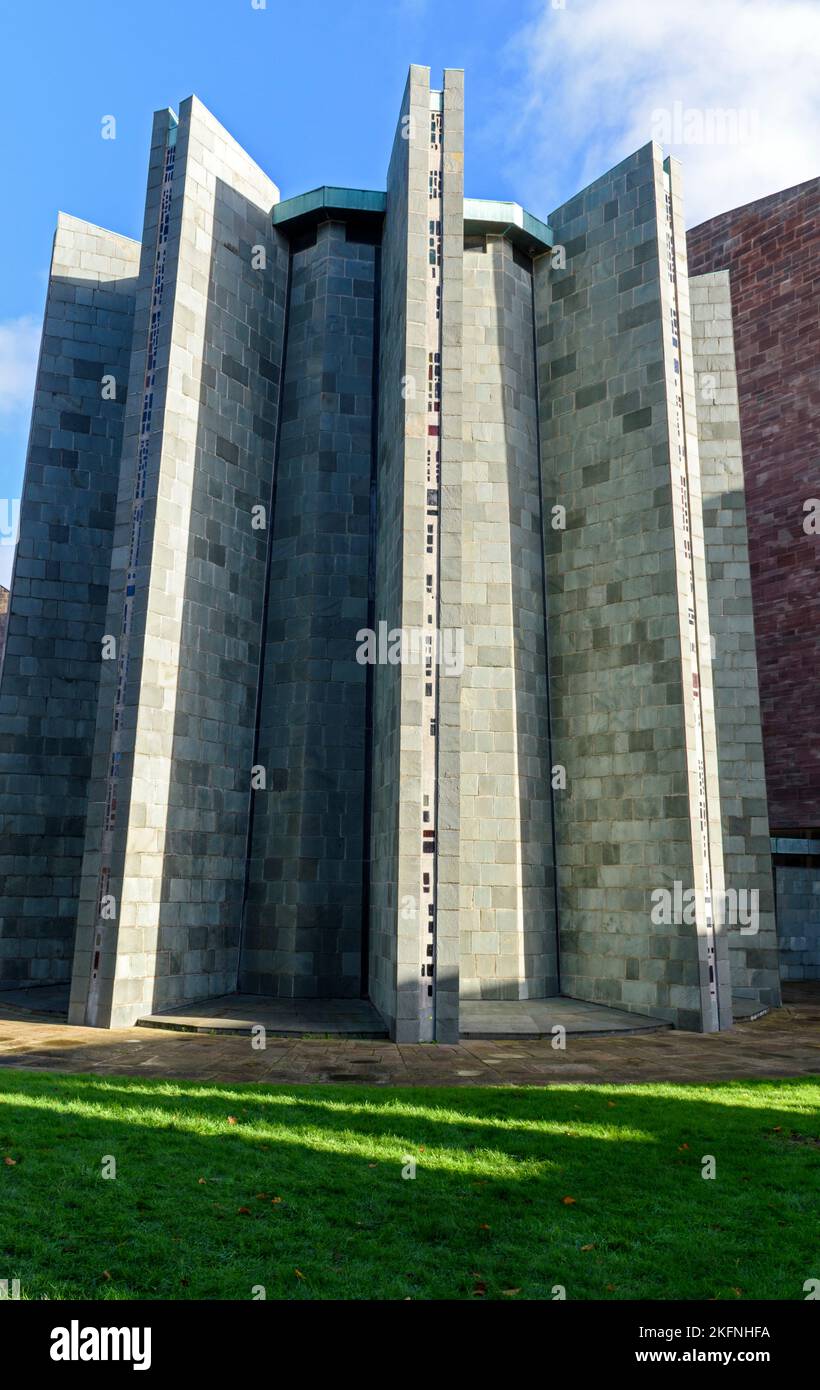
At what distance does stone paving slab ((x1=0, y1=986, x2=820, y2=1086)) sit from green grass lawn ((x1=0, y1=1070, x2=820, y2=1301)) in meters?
1.41

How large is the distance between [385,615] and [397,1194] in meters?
11.7

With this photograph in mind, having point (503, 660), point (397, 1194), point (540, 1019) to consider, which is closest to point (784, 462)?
point (503, 660)

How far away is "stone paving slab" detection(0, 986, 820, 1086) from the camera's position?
11.9 metres

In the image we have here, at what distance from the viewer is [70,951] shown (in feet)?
66.5

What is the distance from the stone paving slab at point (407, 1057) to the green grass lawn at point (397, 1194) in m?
1.41

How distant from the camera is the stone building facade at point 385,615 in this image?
16516 millimetres

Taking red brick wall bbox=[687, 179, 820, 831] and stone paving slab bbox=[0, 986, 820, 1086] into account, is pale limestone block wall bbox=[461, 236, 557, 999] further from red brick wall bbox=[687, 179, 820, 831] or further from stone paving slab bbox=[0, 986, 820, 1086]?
red brick wall bbox=[687, 179, 820, 831]

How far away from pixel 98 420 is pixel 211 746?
8.86 m

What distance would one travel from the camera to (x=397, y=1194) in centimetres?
733

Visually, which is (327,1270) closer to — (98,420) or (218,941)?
(218,941)

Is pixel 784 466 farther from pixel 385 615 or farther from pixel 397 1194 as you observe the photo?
pixel 397 1194

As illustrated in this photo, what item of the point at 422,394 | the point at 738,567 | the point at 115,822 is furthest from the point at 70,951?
the point at 738,567

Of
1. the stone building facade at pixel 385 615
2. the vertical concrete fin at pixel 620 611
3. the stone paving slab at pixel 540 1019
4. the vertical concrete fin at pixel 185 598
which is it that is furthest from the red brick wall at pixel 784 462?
the vertical concrete fin at pixel 185 598

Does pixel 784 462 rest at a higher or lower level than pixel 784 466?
higher
